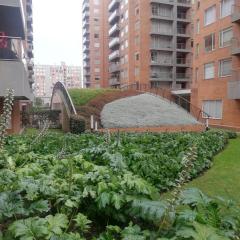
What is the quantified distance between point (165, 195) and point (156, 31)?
5148cm

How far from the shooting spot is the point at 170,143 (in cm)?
1077

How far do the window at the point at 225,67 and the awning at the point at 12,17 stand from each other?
19477 mm

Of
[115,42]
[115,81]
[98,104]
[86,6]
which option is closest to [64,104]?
[98,104]

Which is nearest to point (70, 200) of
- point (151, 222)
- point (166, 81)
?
point (151, 222)

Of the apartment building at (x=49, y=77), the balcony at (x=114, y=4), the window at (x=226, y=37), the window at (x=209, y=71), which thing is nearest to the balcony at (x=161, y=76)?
the balcony at (x=114, y=4)

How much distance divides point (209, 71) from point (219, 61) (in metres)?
1.94

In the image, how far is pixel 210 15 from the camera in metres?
32.9

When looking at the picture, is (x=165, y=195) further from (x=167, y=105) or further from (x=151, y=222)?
(x=167, y=105)

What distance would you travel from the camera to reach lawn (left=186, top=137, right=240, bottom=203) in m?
7.29

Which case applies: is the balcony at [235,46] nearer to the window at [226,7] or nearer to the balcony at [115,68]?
the window at [226,7]

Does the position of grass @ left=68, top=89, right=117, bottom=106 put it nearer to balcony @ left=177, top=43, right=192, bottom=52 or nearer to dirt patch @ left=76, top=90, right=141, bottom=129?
Result: dirt patch @ left=76, top=90, right=141, bottom=129

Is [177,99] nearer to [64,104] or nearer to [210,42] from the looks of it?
[210,42]

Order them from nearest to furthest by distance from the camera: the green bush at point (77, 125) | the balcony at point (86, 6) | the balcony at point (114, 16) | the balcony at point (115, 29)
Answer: the green bush at point (77, 125) < the balcony at point (115, 29) < the balcony at point (114, 16) < the balcony at point (86, 6)

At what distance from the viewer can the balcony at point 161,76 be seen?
5573cm
